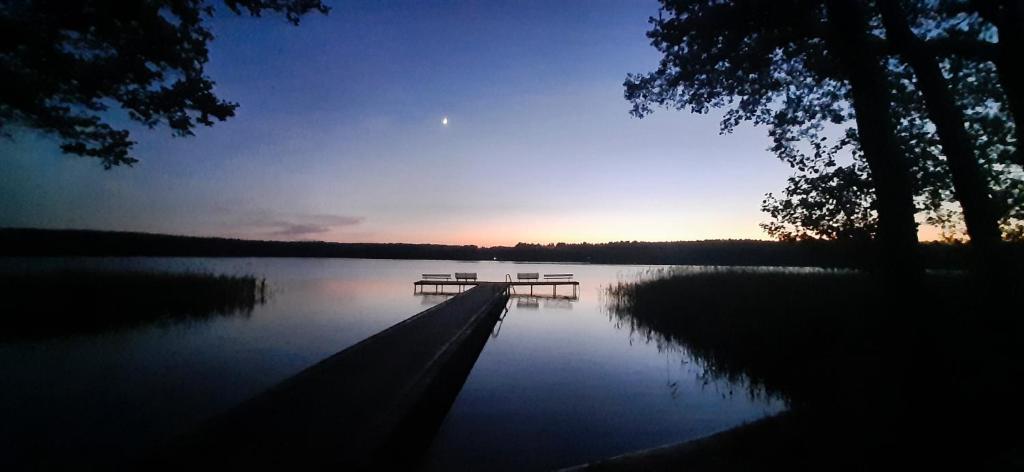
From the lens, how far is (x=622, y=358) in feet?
40.1

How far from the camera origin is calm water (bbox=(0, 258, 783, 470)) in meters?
6.41

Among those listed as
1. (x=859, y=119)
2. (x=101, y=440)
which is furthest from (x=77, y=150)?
(x=859, y=119)

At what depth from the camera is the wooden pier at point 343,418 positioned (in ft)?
13.3

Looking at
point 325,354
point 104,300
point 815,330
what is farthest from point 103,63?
→ point 815,330

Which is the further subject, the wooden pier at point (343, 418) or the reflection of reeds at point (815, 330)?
the reflection of reeds at point (815, 330)

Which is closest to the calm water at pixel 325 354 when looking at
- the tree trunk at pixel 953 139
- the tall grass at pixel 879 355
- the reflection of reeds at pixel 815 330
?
the reflection of reeds at pixel 815 330

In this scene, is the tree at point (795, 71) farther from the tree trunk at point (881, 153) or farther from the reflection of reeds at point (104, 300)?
the reflection of reeds at point (104, 300)

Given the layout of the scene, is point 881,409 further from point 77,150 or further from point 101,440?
point 77,150

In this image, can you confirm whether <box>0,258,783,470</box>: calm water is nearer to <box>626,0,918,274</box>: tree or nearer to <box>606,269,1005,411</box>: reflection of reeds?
<box>606,269,1005,411</box>: reflection of reeds

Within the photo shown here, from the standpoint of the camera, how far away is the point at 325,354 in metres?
12.5

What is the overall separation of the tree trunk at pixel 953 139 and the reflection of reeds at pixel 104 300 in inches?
822

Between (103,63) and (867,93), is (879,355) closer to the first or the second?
(867,93)

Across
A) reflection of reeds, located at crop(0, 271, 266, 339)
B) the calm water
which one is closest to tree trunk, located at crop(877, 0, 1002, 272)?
the calm water

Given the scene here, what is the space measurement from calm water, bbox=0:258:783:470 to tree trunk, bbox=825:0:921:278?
11.5 feet
